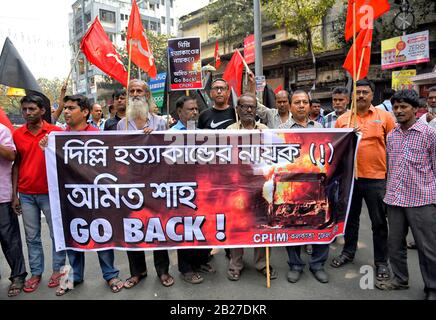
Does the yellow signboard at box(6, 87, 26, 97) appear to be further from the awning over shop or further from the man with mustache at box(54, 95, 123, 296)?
the awning over shop

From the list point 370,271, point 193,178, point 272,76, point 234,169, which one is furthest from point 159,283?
point 272,76

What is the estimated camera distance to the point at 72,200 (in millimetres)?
3297

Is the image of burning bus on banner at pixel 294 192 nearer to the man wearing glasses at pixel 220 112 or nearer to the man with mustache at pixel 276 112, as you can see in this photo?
the man wearing glasses at pixel 220 112

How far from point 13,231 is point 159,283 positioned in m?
1.63

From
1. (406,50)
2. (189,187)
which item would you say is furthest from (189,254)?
(406,50)

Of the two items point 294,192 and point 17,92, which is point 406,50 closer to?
point 294,192

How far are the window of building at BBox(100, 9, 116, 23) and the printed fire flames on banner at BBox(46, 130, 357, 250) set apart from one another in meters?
49.5

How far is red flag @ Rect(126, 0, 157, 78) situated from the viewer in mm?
4324

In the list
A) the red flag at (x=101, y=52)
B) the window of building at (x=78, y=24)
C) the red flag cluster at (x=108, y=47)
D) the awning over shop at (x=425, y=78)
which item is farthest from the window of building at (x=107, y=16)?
the red flag at (x=101, y=52)

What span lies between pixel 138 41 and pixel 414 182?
3.74 metres

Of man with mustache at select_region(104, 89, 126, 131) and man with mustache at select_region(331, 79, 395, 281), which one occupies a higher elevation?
man with mustache at select_region(104, 89, 126, 131)

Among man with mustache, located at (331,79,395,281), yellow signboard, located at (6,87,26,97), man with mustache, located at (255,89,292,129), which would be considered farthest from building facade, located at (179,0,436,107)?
yellow signboard, located at (6,87,26,97)

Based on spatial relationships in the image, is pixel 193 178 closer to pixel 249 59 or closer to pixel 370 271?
pixel 370 271
